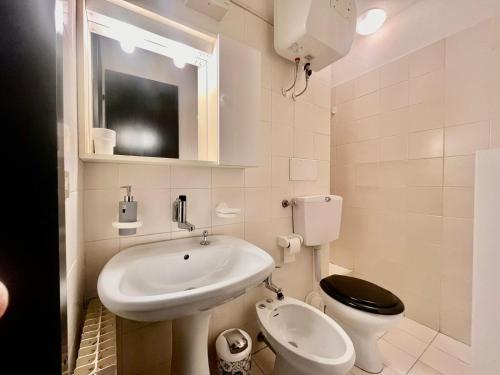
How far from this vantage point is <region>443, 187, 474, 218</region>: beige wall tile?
4.03 ft

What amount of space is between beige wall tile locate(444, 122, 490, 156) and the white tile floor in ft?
3.93

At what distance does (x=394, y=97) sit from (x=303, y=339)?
5.82 feet

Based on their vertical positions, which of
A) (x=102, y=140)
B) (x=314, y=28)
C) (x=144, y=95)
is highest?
(x=314, y=28)

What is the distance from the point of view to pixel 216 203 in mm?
1040

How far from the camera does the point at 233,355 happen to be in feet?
2.79

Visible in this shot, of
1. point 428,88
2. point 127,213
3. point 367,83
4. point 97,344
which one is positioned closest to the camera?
point 97,344

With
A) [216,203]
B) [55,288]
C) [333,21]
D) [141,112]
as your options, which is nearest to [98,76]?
[141,112]

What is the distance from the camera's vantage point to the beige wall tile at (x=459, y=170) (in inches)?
48.4

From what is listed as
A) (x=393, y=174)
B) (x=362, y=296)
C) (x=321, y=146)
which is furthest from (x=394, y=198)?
(x=362, y=296)

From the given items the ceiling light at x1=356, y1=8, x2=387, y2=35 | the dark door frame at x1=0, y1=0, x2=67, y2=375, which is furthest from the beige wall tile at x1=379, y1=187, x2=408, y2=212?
the dark door frame at x1=0, y1=0, x2=67, y2=375

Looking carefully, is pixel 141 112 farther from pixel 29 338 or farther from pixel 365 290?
pixel 365 290

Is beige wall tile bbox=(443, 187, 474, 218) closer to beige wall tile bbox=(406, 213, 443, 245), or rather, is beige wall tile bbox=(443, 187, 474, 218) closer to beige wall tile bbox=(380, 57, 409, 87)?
beige wall tile bbox=(406, 213, 443, 245)

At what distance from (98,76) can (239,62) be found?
62 cm

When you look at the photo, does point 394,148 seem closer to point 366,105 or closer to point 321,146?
point 366,105
